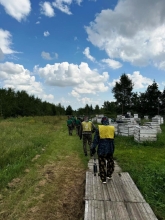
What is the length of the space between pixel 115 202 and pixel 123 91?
60737mm

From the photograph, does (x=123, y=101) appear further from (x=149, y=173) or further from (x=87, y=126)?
(x=149, y=173)

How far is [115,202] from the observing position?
4.99m

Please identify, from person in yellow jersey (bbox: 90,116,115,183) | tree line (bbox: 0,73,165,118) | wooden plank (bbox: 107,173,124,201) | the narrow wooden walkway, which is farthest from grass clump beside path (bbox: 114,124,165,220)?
tree line (bbox: 0,73,165,118)

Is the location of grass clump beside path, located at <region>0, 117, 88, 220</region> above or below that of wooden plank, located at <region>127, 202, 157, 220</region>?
below

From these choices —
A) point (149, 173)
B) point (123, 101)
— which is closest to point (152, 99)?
point (123, 101)

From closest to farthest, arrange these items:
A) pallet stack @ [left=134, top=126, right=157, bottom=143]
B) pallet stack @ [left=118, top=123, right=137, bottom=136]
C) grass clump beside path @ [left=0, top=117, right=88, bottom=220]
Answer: grass clump beside path @ [left=0, top=117, right=88, bottom=220] < pallet stack @ [left=134, top=126, right=157, bottom=143] < pallet stack @ [left=118, top=123, right=137, bottom=136]

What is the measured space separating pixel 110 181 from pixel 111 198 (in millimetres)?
1426

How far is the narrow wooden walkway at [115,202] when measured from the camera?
434 cm

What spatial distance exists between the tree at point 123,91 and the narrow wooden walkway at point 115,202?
187ft

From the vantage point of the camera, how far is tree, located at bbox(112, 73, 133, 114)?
205 ft

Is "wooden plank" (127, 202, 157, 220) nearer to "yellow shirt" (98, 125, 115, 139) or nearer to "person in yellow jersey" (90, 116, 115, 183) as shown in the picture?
"person in yellow jersey" (90, 116, 115, 183)

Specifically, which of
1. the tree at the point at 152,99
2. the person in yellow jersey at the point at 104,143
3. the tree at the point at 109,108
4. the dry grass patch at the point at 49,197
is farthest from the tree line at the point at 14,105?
the person in yellow jersey at the point at 104,143

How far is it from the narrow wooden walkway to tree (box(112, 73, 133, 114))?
5707cm

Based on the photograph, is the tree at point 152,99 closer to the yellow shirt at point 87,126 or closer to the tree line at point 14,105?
the tree line at point 14,105
